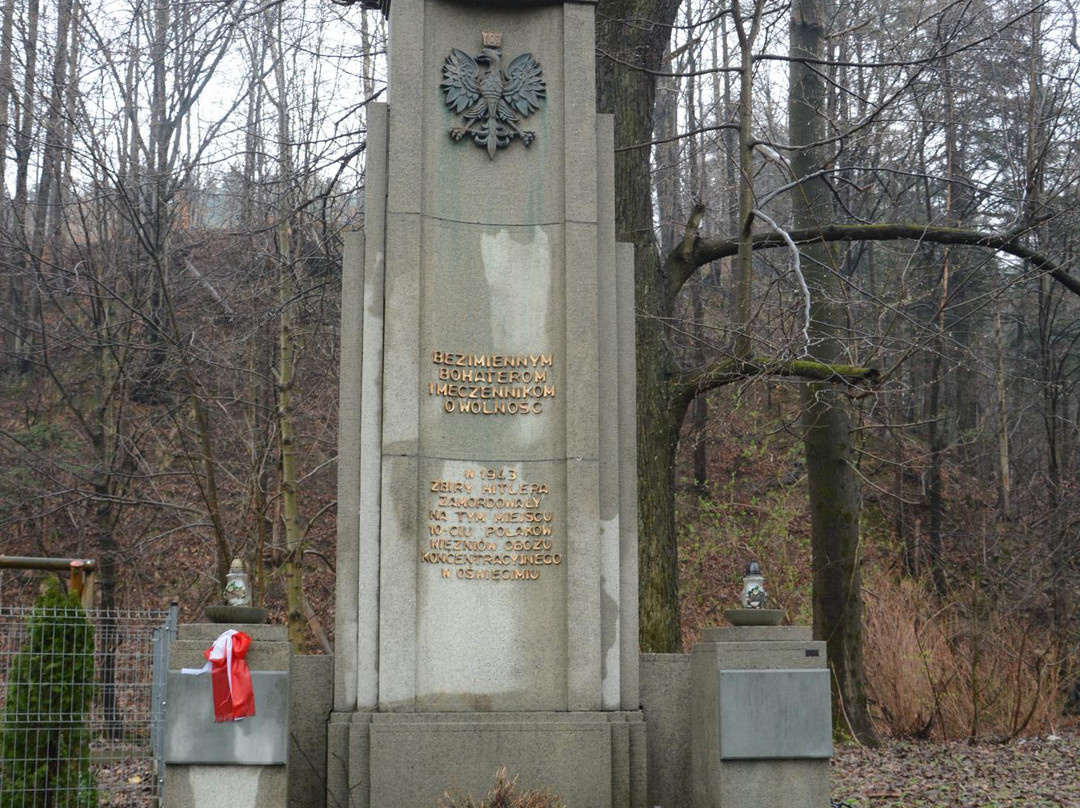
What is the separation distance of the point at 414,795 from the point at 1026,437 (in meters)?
24.6

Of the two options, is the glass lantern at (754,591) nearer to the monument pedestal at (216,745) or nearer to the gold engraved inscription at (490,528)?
the gold engraved inscription at (490,528)

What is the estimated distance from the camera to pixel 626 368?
958 cm

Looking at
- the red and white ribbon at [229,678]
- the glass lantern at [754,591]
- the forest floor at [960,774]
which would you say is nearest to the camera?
the red and white ribbon at [229,678]

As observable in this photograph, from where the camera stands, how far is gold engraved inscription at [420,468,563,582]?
902 cm

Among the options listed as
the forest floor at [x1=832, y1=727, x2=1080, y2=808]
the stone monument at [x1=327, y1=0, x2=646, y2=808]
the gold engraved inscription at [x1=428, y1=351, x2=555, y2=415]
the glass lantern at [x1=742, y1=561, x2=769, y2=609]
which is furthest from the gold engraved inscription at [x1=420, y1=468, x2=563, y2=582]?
the forest floor at [x1=832, y1=727, x2=1080, y2=808]

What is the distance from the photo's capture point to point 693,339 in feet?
46.4

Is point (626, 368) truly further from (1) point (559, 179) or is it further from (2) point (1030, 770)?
(2) point (1030, 770)

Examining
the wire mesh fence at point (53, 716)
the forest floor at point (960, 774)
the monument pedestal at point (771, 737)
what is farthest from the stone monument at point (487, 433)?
the forest floor at point (960, 774)

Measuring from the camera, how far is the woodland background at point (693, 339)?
14367 millimetres

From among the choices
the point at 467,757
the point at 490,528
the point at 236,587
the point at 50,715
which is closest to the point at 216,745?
the point at 236,587

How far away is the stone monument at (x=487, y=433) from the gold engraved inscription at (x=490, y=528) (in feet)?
0.05

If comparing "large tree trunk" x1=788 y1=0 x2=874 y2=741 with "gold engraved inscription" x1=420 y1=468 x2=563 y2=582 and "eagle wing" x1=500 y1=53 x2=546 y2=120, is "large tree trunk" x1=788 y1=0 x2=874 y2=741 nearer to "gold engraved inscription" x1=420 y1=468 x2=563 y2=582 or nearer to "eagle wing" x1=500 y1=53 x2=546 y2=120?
"eagle wing" x1=500 y1=53 x2=546 y2=120

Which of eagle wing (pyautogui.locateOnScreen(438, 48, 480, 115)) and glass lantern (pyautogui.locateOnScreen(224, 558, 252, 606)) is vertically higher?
eagle wing (pyautogui.locateOnScreen(438, 48, 480, 115))

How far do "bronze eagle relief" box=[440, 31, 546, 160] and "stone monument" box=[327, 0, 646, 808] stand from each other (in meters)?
0.02
